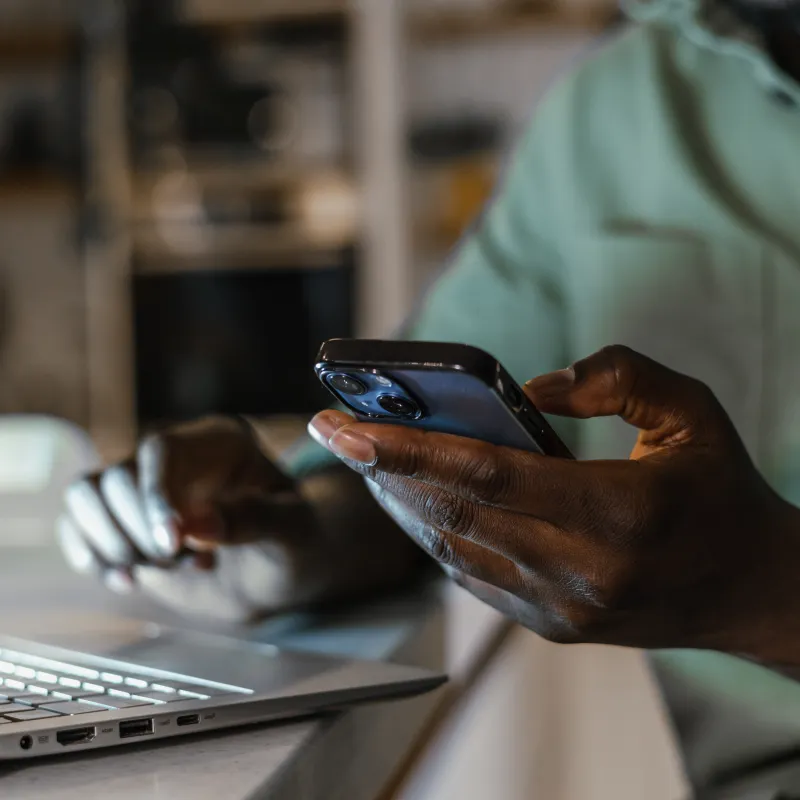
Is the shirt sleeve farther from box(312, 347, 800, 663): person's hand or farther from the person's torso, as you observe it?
box(312, 347, 800, 663): person's hand

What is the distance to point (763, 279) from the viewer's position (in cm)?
58

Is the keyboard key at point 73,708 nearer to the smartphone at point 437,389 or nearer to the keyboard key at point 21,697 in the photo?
the keyboard key at point 21,697

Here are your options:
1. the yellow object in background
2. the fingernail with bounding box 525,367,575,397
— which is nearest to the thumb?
the fingernail with bounding box 525,367,575,397

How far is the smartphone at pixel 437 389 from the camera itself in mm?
247

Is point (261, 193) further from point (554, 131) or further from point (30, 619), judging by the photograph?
point (30, 619)

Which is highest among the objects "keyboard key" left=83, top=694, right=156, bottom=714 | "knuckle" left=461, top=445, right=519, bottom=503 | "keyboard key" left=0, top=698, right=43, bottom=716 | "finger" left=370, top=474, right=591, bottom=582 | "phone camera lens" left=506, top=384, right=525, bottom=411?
"phone camera lens" left=506, top=384, right=525, bottom=411

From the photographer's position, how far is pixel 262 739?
31 centimetres

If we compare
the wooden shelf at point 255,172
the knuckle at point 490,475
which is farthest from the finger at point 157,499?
the wooden shelf at point 255,172

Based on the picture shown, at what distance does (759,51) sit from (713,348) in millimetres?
176

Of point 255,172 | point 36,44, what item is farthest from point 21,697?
point 36,44

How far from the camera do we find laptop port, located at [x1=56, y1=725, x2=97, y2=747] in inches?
11.2

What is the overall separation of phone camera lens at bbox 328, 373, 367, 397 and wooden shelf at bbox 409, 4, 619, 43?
5.78 feet

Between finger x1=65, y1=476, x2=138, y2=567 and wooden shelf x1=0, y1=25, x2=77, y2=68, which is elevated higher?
wooden shelf x1=0, y1=25, x2=77, y2=68

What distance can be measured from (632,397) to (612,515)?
0.14ft
